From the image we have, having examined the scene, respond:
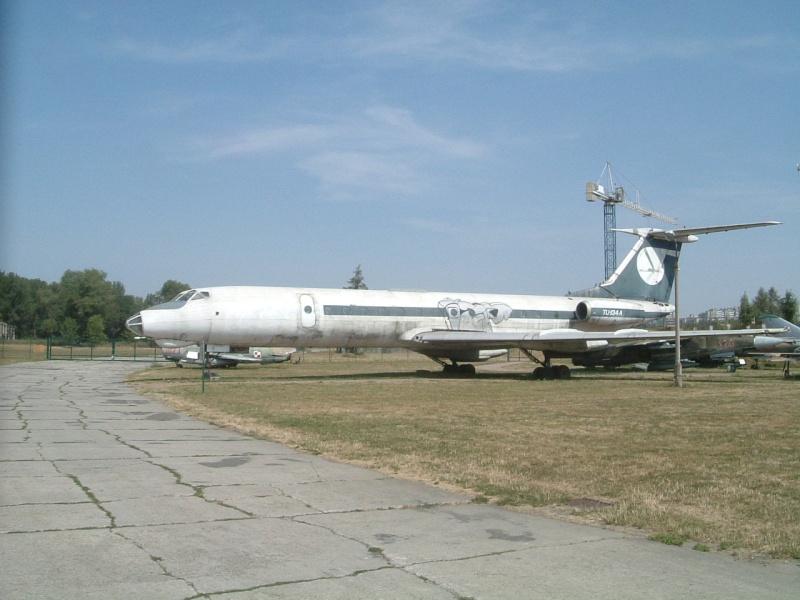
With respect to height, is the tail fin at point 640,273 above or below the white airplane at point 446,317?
above

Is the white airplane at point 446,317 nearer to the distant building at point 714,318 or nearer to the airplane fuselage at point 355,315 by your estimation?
the airplane fuselage at point 355,315

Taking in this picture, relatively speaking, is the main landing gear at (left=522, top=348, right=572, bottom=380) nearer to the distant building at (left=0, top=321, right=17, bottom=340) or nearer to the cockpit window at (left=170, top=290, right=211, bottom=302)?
the cockpit window at (left=170, top=290, right=211, bottom=302)

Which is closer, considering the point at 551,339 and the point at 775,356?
the point at 551,339

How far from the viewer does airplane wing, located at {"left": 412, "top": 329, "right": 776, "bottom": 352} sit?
2773 centimetres

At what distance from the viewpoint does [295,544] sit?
18.8 ft

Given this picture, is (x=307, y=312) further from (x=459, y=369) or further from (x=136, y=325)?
(x=459, y=369)

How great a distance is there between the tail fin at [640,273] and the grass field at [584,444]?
1224 centimetres

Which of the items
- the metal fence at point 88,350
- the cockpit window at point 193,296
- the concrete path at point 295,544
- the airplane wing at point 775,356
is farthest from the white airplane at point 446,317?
the metal fence at point 88,350

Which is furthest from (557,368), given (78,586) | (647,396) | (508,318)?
(78,586)

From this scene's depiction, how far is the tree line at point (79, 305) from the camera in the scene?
925 centimetres

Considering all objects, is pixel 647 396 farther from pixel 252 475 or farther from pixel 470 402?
pixel 252 475

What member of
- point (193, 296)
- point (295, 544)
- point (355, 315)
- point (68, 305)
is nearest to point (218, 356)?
point (68, 305)

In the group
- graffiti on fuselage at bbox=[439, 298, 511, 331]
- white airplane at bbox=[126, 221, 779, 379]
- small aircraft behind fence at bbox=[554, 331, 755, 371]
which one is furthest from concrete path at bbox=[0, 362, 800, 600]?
small aircraft behind fence at bbox=[554, 331, 755, 371]

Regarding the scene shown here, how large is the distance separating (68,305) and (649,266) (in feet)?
99.1
